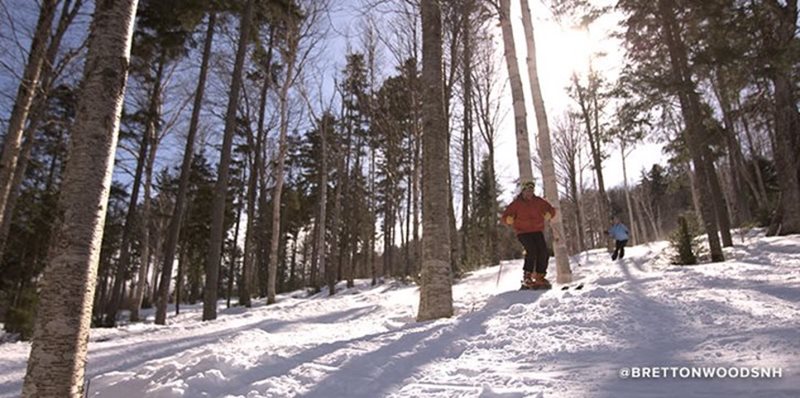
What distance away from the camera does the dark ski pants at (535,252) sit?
5664 mm

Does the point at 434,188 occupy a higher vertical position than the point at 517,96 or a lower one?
lower

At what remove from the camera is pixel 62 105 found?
1435 cm

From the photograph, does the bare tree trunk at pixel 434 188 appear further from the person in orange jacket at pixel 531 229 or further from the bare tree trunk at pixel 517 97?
the bare tree trunk at pixel 517 97

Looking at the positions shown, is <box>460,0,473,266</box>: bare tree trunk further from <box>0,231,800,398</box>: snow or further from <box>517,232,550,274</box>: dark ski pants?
<box>0,231,800,398</box>: snow

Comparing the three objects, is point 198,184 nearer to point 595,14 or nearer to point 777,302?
point 595,14

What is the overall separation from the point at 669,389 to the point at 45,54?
37.3ft

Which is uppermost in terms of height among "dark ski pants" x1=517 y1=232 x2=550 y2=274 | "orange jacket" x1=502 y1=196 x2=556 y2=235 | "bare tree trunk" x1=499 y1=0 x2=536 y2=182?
"bare tree trunk" x1=499 y1=0 x2=536 y2=182

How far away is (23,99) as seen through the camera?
25.4 feet

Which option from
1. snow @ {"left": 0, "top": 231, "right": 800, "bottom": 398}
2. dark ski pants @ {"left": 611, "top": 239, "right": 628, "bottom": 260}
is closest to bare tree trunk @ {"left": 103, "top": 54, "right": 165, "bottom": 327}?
snow @ {"left": 0, "top": 231, "right": 800, "bottom": 398}

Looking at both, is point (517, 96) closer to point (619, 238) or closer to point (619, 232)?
point (619, 238)

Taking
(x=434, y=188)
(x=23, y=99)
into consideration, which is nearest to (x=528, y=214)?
(x=434, y=188)

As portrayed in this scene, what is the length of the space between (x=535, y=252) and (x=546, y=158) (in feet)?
8.17

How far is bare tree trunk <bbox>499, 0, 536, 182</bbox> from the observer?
7121mm

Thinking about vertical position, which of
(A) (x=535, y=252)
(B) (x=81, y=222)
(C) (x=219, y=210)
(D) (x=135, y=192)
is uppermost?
(D) (x=135, y=192)
